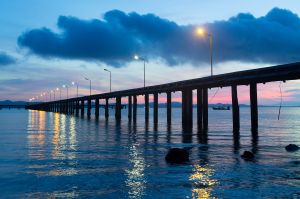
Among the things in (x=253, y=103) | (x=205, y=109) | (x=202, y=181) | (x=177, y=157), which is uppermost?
(x=253, y=103)

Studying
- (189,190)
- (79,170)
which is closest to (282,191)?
(189,190)

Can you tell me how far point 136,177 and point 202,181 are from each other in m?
2.82

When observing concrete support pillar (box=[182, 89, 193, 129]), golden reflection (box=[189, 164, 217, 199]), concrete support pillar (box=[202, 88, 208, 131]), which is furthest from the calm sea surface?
concrete support pillar (box=[182, 89, 193, 129])

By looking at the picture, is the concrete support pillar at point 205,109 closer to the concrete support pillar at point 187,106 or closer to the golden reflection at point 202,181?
the concrete support pillar at point 187,106

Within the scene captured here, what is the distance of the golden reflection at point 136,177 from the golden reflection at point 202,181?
1.94m

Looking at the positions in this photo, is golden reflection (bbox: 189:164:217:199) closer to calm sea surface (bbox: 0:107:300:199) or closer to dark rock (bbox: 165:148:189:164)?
calm sea surface (bbox: 0:107:300:199)

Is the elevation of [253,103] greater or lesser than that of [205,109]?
greater

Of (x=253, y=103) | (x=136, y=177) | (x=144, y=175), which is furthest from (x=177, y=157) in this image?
(x=253, y=103)

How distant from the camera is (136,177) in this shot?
15.6 metres

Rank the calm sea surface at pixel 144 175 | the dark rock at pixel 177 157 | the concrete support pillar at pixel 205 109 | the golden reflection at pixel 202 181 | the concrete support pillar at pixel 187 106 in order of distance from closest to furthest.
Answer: the golden reflection at pixel 202 181, the calm sea surface at pixel 144 175, the dark rock at pixel 177 157, the concrete support pillar at pixel 205 109, the concrete support pillar at pixel 187 106

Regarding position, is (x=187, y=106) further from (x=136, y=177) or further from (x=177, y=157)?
(x=136, y=177)

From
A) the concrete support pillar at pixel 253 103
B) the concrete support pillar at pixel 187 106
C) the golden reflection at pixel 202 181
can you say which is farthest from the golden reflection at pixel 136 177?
the concrete support pillar at pixel 187 106

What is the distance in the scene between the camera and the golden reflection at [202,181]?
12531mm

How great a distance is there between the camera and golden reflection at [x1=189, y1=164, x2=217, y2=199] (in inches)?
493
